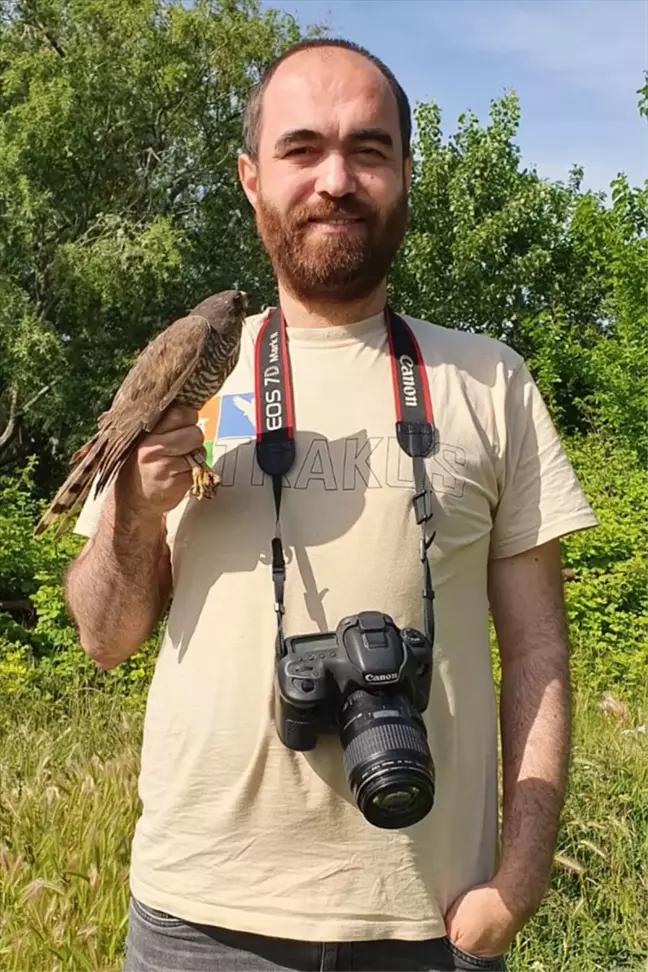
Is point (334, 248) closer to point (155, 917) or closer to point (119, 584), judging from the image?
A: point (119, 584)

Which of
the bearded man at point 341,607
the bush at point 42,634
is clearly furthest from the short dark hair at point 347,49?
the bush at point 42,634

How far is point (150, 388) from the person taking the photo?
6.35ft

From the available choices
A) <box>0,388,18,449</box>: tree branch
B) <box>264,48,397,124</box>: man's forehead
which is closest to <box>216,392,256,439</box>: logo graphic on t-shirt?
<box>264,48,397,124</box>: man's forehead

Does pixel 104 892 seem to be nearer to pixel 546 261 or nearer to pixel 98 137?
pixel 98 137

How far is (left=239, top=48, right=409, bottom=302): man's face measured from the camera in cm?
196

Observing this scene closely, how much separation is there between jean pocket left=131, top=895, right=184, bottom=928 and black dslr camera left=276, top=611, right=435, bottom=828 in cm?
42

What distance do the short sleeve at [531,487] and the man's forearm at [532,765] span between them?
9.6 inches

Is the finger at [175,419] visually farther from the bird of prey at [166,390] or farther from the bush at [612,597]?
the bush at [612,597]

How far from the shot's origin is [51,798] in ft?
11.5

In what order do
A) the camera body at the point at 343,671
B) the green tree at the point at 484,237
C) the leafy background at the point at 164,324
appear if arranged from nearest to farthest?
the camera body at the point at 343,671 → the leafy background at the point at 164,324 → the green tree at the point at 484,237

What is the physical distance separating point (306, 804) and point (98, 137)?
54.7 ft

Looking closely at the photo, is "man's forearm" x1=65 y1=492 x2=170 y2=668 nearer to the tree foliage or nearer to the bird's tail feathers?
the bird's tail feathers

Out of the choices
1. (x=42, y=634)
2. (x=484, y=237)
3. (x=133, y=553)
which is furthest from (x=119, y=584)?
(x=484, y=237)

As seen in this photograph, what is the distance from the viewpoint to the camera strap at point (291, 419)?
1.77 m
